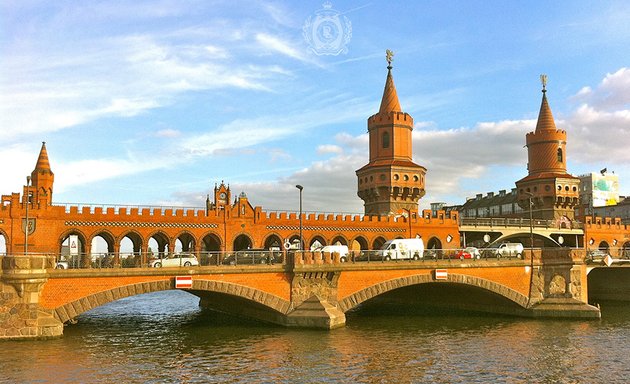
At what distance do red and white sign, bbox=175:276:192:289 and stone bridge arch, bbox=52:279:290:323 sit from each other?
0.45 m

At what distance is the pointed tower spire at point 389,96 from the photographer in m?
79.6

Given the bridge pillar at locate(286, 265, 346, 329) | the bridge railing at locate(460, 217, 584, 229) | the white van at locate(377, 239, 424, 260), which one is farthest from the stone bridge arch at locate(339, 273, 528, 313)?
the bridge railing at locate(460, 217, 584, 229)

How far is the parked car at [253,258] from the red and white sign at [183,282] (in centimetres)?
344

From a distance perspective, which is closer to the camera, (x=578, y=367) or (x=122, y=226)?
(x=578, y=367)

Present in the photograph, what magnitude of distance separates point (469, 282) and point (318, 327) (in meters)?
13.6

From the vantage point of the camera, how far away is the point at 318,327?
36.8m

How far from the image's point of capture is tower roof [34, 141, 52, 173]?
56094 mm

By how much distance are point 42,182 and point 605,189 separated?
128249mm

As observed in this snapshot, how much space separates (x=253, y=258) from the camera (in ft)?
124

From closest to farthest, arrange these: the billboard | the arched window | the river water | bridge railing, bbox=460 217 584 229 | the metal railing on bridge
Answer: the river water, the metal railing on bridge, bridge railing, bbox=460 217 584 229, the arched window, the billboard

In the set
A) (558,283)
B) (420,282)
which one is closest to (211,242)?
(420,282)

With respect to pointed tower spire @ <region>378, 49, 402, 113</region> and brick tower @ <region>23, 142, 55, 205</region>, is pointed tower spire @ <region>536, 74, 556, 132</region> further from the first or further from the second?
brick tower @ <region>23, 142, 55, 205</region>

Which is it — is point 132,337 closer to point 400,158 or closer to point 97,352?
point 97,352

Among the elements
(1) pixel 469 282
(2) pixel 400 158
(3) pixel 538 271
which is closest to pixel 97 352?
(1) pixel 469 282
